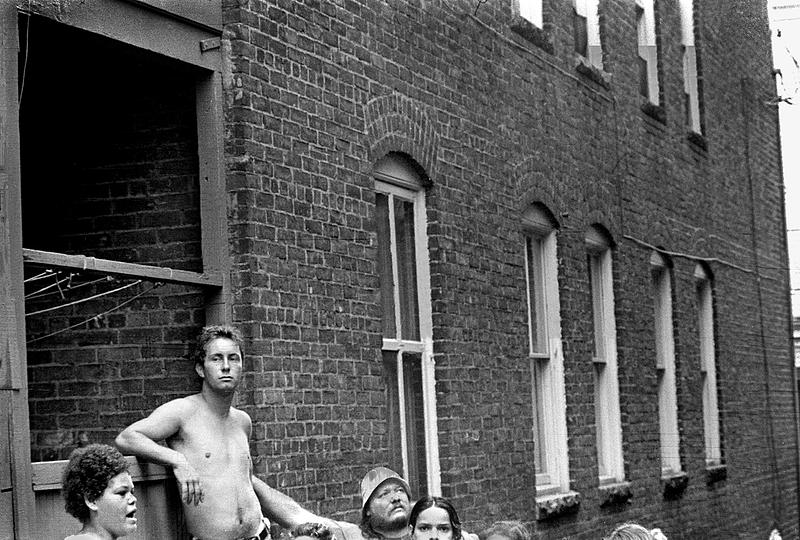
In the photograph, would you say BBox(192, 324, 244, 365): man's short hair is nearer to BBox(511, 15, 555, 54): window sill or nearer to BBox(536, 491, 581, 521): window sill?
BBox(536, 491, 581, 521): window sill

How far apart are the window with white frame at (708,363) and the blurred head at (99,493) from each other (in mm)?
13045

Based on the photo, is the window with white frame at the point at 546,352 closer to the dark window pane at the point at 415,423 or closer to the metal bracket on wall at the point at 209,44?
the dark window pane at the point at 415,423

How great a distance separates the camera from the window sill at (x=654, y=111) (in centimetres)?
1667

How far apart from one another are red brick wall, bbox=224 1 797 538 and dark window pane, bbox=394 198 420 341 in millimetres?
178

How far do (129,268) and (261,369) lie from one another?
128cm

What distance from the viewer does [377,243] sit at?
1036 cm

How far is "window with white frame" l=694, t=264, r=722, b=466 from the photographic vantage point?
18422 mm

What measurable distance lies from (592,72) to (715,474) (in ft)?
18.5

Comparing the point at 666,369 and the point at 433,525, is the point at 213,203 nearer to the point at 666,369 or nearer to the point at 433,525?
the point at 433,525

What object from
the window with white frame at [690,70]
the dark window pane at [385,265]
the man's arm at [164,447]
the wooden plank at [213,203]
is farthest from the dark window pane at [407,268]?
the window with white frame at [690,70]

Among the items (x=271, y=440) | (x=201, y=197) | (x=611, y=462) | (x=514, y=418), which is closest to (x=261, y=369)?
(x=271, y=440)

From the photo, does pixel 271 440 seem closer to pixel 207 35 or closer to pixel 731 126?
pixel 207 35

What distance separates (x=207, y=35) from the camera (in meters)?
8.59

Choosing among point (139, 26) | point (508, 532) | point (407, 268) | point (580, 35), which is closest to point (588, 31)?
point (580, 35)
